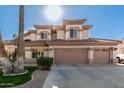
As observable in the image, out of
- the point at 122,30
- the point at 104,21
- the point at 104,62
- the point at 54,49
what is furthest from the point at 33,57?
the point at 122,30

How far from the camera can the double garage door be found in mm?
18672

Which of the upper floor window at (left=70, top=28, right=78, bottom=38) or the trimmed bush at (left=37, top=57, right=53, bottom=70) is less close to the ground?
the upper floor window at (left=70, top=28, right=78, bottom=38)

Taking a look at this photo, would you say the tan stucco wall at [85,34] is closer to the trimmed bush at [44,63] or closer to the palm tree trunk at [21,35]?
the trimmed bush at [44,63]

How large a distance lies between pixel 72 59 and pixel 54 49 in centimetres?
257

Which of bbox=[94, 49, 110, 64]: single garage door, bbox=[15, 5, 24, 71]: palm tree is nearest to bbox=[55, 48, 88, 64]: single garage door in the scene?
bbox=[94, 49, 110, 64]: single garage door

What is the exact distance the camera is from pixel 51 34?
72.5ft

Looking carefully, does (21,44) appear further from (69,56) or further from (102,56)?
(102,56)

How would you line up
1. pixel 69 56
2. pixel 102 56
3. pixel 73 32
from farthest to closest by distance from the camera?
pixel 73 32
pixel 102 56
pixel 69 56

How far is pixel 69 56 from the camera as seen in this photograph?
18.7 m

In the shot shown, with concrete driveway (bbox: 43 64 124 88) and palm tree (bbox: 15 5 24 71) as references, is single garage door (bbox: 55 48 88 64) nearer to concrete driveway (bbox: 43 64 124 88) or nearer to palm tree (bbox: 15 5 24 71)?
concrete driveway (bbox: 43 64 124 88)

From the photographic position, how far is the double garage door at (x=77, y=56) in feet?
61.3

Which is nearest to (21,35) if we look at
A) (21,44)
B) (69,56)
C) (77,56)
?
(21,44)

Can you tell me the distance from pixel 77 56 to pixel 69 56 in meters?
1.00
